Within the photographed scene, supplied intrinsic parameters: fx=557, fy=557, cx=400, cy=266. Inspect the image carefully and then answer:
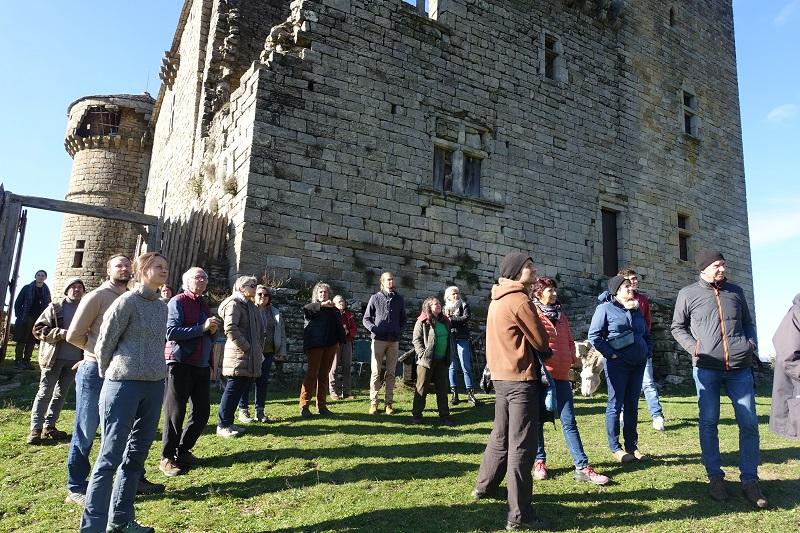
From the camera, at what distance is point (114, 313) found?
146 inches

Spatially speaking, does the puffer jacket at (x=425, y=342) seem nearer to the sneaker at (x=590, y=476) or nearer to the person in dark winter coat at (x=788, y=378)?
the sneaker at (x=590, y=476)

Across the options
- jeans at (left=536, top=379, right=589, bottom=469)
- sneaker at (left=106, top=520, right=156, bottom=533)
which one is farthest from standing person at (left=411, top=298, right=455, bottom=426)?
sneaker at (left=106, top=520, right=156, bottom=533)

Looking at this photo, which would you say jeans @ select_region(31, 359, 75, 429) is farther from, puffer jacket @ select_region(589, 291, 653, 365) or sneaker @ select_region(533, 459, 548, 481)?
puffer jacket @ select_region(589, 291, 653, 365)

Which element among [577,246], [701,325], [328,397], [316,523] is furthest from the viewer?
[577,246]

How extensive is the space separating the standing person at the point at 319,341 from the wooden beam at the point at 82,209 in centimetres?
734

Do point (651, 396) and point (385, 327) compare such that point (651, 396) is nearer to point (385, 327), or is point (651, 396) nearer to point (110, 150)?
point (385, 327)

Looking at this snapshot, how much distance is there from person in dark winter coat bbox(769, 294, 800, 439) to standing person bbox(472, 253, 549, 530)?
1.79m

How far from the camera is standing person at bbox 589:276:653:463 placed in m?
5.28

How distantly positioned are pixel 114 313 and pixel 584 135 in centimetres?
1364

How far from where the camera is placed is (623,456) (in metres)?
5.21

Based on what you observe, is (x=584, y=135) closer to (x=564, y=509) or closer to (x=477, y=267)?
(x=477, y=267)

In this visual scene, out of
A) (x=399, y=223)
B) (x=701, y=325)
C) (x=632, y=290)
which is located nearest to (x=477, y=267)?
(x=399, y=223)

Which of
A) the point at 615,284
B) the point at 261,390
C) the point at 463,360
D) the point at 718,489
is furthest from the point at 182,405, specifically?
the point at 463,360

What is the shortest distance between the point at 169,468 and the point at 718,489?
4.54 m
